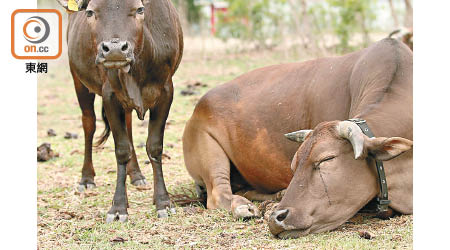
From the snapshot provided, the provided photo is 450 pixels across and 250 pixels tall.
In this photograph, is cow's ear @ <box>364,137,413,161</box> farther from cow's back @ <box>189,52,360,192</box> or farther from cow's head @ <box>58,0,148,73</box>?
cow's head @ <box>58,0,148,73</box>

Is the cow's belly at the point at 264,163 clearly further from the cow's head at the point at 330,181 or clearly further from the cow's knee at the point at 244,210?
the cow's head at the point at 330,181

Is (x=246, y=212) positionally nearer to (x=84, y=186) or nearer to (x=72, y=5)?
(x=72, y=5)

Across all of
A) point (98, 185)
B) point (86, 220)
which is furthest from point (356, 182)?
point (98, 185)

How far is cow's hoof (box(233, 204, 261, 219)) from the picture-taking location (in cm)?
568

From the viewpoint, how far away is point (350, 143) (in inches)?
194

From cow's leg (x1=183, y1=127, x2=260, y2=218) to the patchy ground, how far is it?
187mm

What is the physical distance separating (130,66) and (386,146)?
2.25 metres

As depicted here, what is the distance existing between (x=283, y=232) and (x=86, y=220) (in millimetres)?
2052

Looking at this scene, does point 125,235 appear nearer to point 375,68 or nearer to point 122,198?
point 122,198

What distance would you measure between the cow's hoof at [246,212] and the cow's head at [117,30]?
1544 mm

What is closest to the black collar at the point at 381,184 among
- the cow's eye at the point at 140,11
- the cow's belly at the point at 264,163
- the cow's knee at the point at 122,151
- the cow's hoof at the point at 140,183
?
the cow's belly at the point at 264,163

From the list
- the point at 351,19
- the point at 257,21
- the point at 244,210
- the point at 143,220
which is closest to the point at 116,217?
the point at 143,220

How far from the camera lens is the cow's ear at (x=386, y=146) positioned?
477 cm

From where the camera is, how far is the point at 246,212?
18.7 ft
